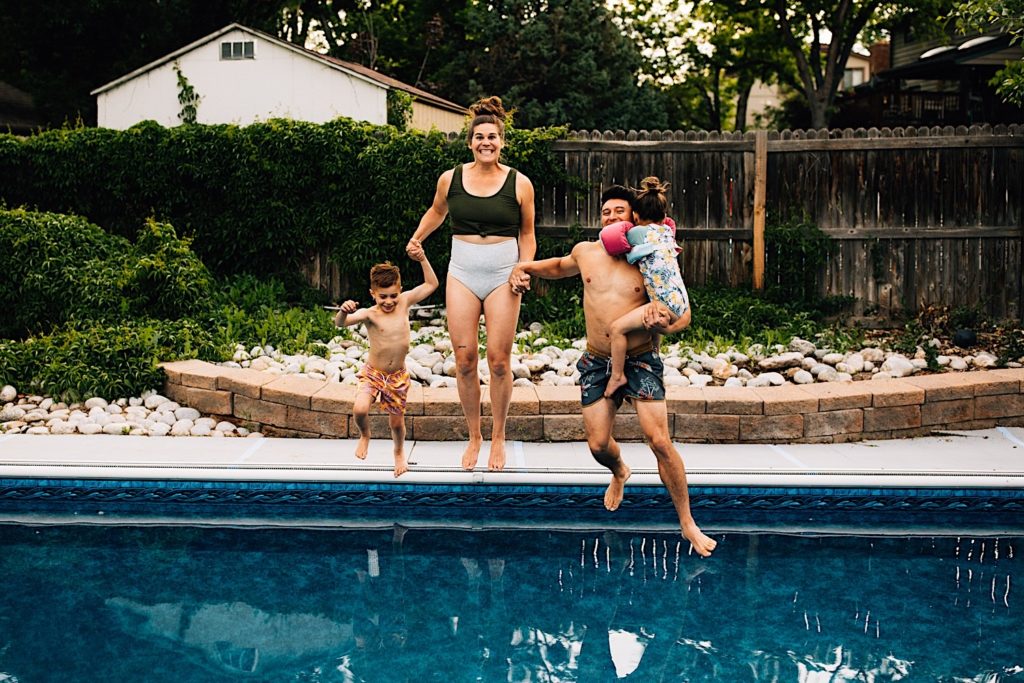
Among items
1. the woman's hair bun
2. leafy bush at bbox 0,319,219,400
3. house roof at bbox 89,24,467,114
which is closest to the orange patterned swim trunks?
the woman's hair bun

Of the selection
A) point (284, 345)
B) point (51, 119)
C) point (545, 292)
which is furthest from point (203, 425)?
point (51, 119)

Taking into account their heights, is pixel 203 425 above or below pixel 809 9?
below

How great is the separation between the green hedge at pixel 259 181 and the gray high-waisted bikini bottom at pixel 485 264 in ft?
14.5

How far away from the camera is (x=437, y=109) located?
2022cm

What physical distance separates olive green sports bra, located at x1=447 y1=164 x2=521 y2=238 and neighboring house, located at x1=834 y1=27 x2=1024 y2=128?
11.2 metres

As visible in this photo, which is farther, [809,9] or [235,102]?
[809,9]

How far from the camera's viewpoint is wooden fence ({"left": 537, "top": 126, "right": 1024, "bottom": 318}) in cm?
973

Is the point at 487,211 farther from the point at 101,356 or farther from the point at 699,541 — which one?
the point at 101,356

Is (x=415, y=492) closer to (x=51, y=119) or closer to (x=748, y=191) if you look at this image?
(x=748, y=191)

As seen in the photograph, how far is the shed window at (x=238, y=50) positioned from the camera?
64.1ft

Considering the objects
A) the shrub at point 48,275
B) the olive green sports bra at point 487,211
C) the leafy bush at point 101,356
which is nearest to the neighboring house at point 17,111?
the shrub at point 48,275

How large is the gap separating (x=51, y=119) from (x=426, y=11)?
34.4 ft

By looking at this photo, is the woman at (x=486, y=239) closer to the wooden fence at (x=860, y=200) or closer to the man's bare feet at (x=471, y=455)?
the man's bare feet at (x=471, y=455)

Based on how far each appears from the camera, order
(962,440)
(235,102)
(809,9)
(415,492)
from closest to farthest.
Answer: (415,492) < (962,440) < (235,102) < (809,9)
